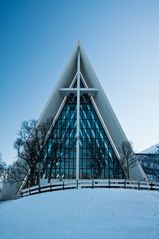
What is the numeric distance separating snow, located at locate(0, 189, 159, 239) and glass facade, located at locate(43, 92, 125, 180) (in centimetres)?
2255

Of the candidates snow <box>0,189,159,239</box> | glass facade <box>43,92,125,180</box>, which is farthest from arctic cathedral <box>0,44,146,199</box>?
snow <box>0,189,159,239</box>

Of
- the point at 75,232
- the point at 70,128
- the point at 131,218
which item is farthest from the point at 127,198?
the point at 70,128

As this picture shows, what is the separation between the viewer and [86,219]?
904 cm

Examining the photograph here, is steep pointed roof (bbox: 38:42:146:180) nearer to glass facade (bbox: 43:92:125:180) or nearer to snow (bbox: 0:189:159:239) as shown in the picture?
glass facade (bbox: 43:92:125:180)

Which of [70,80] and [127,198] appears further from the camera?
[70,80]

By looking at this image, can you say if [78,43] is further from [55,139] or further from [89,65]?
[55,139]

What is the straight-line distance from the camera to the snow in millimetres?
7691

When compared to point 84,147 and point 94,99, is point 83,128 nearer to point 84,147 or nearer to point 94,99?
point 84,147

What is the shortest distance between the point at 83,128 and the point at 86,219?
1193 inches

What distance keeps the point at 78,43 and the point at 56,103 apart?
380 inches

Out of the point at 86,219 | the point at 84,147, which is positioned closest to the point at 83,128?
the point at 84,147

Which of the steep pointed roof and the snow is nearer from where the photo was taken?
the snow

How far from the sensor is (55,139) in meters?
37.9

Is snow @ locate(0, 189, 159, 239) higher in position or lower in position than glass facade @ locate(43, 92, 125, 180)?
lower
